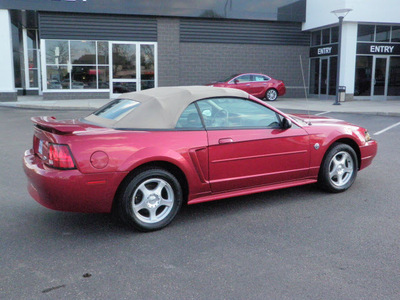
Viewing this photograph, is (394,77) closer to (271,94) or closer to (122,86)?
(271,94)

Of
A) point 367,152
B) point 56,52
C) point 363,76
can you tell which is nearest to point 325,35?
point 363,76

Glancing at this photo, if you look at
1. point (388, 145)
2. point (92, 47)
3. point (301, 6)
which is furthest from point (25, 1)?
point (388, 145)

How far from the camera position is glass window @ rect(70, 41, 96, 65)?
71.1 ft

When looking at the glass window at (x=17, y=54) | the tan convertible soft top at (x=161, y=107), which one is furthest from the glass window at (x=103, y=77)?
the tan convertible soft top at (x=161, y=107)

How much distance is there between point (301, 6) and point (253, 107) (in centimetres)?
2126

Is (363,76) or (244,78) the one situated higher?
(363,76)

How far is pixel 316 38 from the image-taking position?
24688 mm

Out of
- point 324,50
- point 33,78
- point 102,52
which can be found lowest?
point 33,78

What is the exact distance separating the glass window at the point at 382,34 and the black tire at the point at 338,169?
19406 millimetres

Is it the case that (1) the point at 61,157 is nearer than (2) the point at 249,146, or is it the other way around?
(1) the point at 61,157

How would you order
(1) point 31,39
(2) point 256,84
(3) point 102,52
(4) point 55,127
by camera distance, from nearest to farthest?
(4) point 55,127, (2) point 256,84, (3) point 102,52, (1) point 31,39

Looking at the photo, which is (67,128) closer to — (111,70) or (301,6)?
(111,70)

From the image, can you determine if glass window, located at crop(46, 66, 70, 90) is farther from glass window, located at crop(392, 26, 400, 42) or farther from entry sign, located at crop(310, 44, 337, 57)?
glass window, located at crop(392, 26, 400, 42)

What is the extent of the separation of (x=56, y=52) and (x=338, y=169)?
62.7ft
